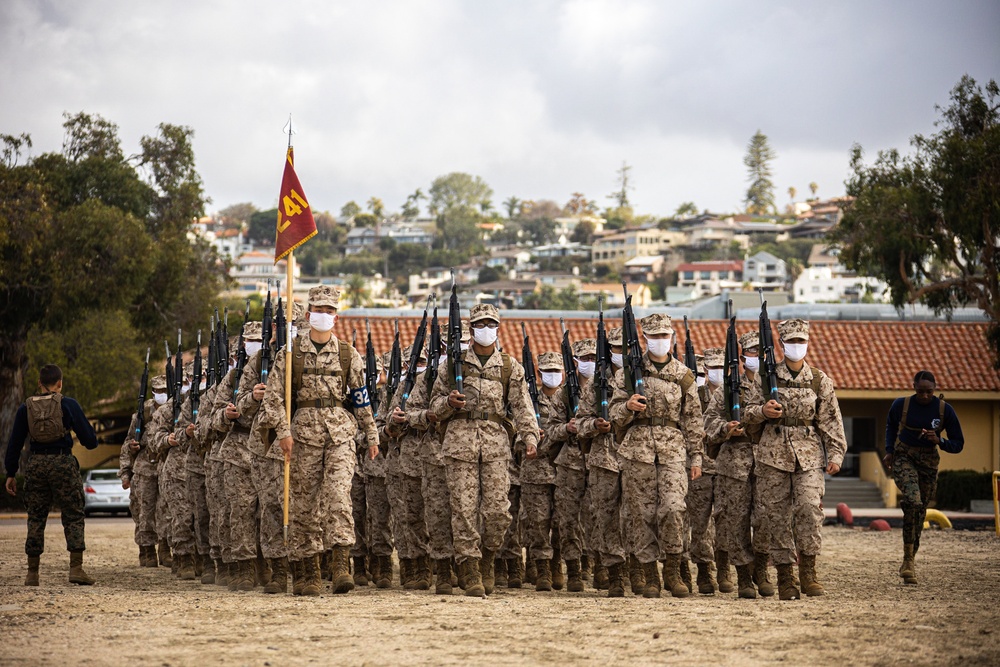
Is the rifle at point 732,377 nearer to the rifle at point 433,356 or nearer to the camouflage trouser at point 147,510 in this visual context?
the rifle at point 433,356

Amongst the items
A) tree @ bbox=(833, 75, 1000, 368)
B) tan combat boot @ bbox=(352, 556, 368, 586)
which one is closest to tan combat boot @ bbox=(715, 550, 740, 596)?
tan combat boot @ bbox=(352, 556, 368, 586)

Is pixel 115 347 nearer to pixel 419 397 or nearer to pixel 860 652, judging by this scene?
pixel 419 397

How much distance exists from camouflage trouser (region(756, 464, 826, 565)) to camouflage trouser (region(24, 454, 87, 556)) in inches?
243

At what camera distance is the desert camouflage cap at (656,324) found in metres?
12.4

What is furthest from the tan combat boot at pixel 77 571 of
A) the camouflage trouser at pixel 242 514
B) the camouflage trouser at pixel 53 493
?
the camouflage trouser at pixel 242 514

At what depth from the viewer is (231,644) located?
8.88 meters

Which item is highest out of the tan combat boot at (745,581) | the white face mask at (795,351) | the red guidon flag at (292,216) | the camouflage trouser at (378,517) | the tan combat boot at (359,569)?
the red guidon flag at (292,216)

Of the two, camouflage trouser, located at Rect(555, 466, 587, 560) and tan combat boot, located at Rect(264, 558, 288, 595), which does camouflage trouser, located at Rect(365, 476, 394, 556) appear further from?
tan combat boot, located at Rect(264, 558, 288, 595)

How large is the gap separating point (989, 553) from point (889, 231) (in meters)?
15.4

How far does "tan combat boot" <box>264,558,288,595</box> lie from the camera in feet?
38.9

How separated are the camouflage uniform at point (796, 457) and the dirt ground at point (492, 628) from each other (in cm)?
54

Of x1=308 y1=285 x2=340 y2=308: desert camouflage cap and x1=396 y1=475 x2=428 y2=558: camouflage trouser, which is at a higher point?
x1=308 y1=285 x2=340 y2=308: desert camouflage cap

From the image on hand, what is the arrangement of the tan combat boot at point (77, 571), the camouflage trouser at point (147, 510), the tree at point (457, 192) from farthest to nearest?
1. the tree at point (457, 192)
2. the camouflage trouser at point (147, 510)
3. the tan combat boot at point (77, 571)

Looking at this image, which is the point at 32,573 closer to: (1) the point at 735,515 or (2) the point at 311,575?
(2) the point at 311,575
